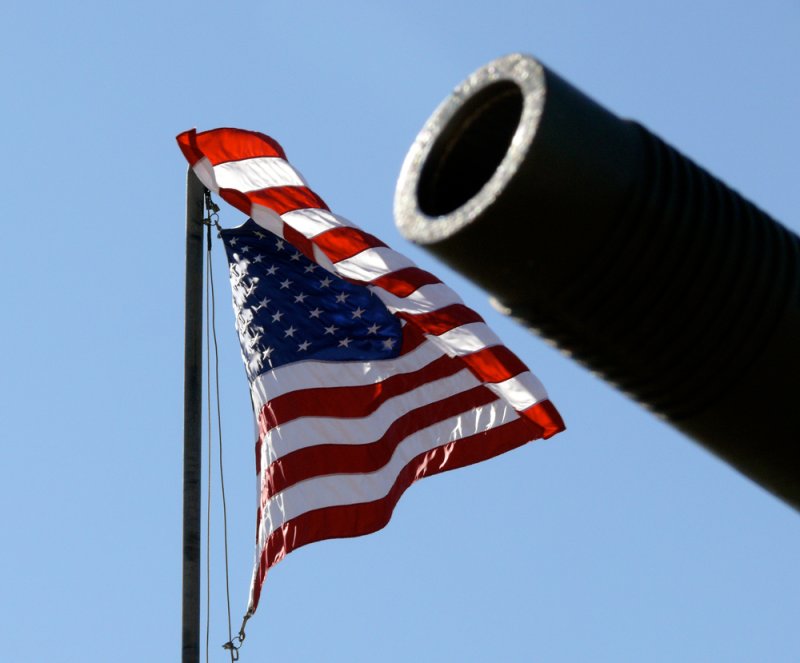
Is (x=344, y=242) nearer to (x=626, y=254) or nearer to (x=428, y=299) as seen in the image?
(x=428, y=299)

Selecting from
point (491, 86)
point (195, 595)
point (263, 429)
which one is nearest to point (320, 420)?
point (263, 429)

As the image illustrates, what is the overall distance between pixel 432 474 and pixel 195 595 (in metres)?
2.34

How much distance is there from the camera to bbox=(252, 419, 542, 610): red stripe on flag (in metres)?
10.0

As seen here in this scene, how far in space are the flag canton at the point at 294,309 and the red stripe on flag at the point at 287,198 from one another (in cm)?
45

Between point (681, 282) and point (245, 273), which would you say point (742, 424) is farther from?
point (245, 273)

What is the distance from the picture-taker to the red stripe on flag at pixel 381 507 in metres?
10.0

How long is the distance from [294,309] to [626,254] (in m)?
9.52

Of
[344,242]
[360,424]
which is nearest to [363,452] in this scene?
[360,424]

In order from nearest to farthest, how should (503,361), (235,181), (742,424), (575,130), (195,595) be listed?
(575,130) < (742,424) < (195,595) < (503,361) < (235,181)

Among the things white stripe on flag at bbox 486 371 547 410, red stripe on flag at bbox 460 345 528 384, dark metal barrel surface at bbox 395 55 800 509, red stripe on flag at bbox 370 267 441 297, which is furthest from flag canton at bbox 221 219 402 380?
dark metal barrel surface at bbox 395 55 800 509

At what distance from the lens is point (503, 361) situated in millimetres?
10156

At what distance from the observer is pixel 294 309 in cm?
1122

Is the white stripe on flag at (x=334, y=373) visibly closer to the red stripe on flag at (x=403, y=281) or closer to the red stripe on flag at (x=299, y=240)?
the red stripe on flag at (x=299, y=240)

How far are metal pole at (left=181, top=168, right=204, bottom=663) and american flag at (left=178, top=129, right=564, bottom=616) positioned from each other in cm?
→ 75
